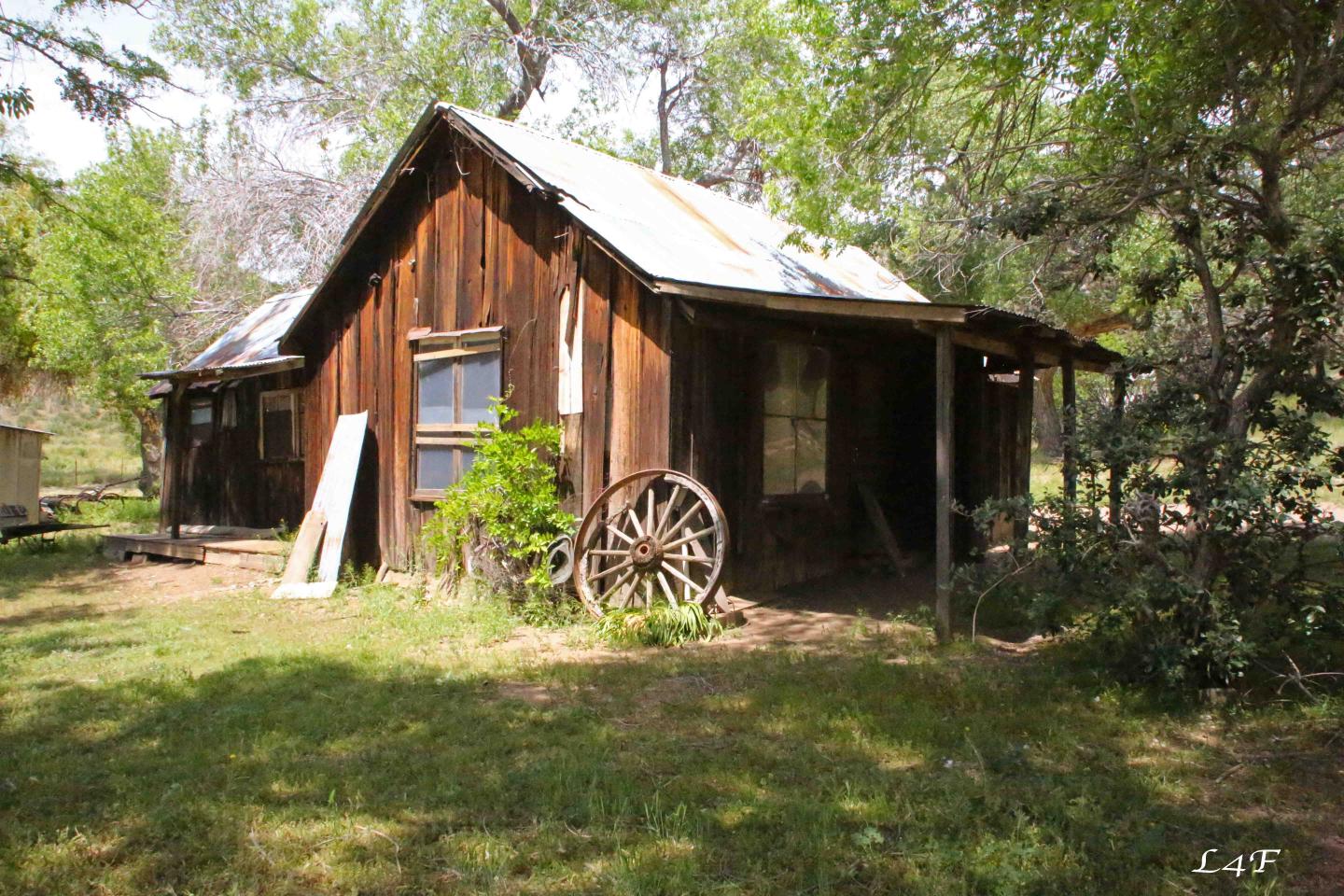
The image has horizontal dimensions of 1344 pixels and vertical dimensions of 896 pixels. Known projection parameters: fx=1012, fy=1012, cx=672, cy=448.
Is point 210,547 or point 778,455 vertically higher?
point 778,455

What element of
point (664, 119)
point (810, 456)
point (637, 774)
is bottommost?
point (637, 774)

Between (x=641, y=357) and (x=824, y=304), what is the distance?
178 centimetres

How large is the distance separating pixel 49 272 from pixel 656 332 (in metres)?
17.6

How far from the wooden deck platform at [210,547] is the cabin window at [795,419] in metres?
5.73

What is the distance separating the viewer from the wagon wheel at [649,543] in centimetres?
813

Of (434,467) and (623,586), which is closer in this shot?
(623,586)

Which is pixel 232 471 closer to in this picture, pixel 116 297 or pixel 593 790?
pixel 116 297

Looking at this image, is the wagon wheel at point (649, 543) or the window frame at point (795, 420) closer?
the wagon wheel at point (649, 543)

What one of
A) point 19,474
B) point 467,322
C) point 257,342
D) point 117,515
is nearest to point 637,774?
point 467,322

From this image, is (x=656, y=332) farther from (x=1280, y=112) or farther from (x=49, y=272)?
(x=49, y=272)

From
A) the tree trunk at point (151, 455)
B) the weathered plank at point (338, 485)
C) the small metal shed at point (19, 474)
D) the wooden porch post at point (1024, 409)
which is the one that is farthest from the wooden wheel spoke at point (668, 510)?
the tree trunk at point (151, 455)

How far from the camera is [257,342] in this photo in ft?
46.1

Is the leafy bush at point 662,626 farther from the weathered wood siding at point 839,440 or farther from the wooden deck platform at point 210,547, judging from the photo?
the wooden deck platform at point 210,547

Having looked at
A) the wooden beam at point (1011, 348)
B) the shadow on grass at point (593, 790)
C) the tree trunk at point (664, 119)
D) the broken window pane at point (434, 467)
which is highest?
the tree trunk at point (664, 119)
